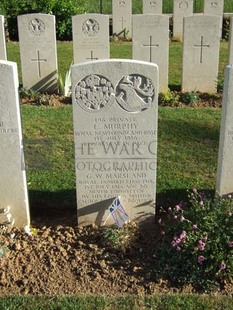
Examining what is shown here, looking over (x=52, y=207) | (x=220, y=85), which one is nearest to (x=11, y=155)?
(x=52, y=207)

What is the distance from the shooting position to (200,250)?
13.2 feet

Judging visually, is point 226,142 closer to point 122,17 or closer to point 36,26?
point 36,26

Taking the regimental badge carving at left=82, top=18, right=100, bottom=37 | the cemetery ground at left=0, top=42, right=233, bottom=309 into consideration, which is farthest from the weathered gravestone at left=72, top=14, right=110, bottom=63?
the cemetery ground at left=0, top=42, right=233, bottom=309

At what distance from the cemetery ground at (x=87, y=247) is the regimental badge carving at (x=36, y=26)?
3112 millimetres

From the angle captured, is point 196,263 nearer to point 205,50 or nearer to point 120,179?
point 120,179

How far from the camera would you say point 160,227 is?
16.0 feet

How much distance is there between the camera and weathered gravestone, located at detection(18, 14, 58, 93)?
9.32m

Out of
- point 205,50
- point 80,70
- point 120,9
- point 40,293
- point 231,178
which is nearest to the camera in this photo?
point 40,293

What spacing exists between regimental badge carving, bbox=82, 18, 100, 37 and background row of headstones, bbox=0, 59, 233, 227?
583 centimetres

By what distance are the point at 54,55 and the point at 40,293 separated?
260 inches

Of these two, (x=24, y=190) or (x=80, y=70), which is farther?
(x=24, y=190)

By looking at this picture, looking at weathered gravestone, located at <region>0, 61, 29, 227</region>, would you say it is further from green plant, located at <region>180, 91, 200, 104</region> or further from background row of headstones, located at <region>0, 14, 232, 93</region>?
background row of headstones, located at <region>0, 14, 232, 93</region>

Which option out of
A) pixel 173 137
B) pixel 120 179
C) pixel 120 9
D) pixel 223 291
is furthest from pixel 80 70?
pixel 120 9

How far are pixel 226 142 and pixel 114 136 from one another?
110 cm
